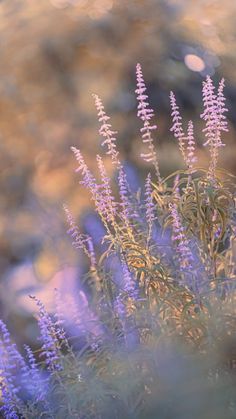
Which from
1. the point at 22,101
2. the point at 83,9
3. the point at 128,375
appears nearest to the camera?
the point at 128,375

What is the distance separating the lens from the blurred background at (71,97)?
2109 millimetres

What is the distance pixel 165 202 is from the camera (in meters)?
1.66

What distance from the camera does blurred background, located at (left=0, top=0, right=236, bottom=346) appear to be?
2109 mm

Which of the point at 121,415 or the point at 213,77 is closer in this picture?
the point at 121,415

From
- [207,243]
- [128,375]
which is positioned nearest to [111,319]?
[128,375]

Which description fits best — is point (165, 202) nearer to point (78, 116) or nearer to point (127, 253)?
point (127, 253)

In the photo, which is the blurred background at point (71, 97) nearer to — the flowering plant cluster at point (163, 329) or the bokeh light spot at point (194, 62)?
the bokeh light spot at point (194, 62)

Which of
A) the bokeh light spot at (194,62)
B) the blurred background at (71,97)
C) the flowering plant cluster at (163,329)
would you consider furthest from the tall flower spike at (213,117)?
the bokeh light spot at (194,62)

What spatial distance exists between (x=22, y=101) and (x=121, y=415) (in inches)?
42.0

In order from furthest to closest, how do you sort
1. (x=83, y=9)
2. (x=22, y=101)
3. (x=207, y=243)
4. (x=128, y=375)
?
(x=83, y=9) < (x=22, y=101) < (x=207, y=243) < (x=128, y=375)

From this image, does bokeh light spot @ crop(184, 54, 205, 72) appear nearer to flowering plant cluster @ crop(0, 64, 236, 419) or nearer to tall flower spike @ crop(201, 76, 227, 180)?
tall flower spike @ crop(201, 76, 227, 180)

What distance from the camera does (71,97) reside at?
7.42 feet

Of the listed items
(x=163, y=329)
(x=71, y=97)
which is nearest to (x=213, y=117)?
(x=163, y=329)

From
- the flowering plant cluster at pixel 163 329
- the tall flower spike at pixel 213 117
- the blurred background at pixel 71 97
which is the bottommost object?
the flowering plant cluster at pixel 163 329
